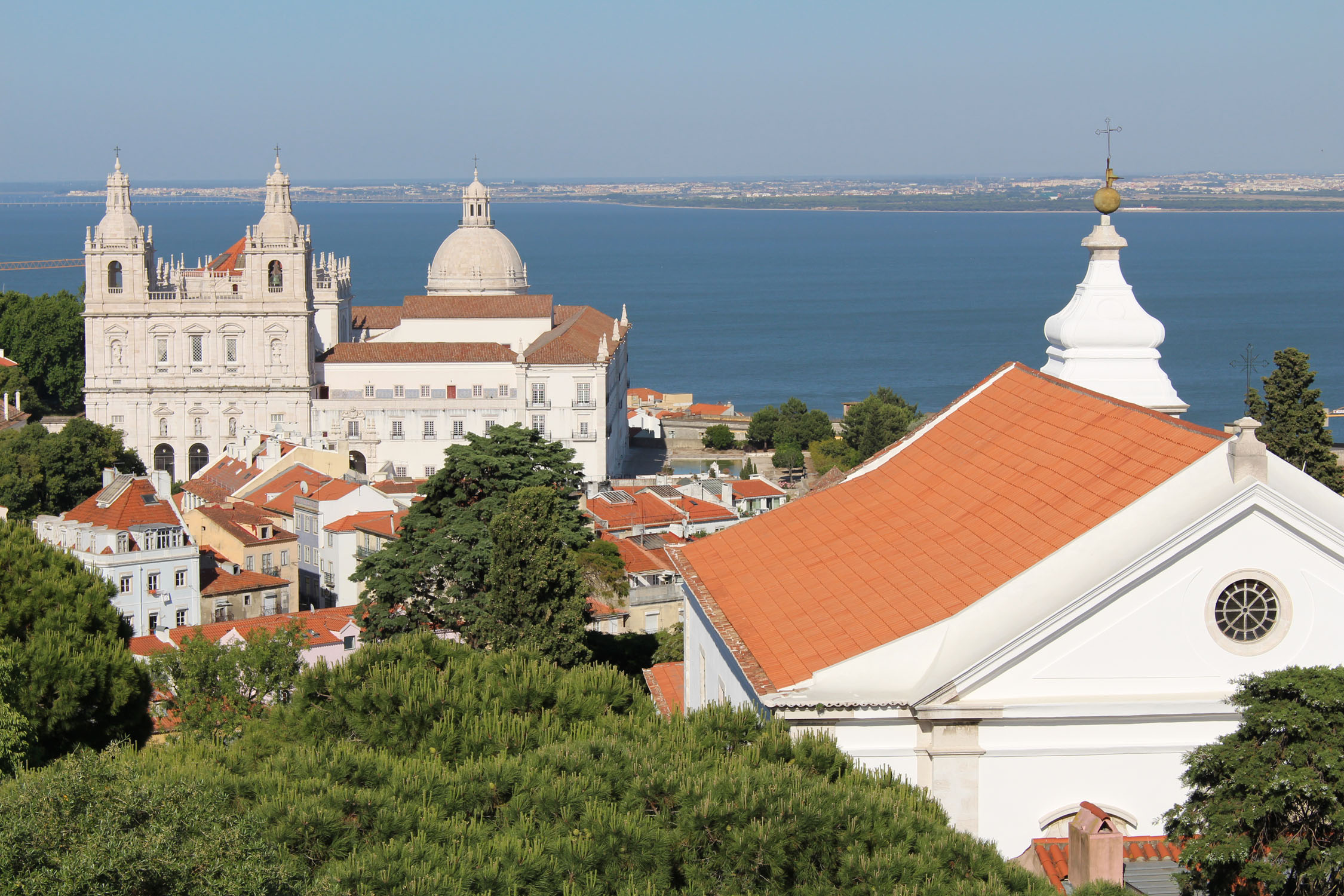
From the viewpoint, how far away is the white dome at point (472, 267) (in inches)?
2972

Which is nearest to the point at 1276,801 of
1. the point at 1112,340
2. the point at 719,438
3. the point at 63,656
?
the point at 1112,340

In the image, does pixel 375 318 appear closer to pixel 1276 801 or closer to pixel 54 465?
pixel 54 465

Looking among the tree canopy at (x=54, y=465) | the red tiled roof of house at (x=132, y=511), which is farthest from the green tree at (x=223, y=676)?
the tree canopy at (x=54, y=465)

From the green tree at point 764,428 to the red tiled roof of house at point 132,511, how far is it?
38.6 meters

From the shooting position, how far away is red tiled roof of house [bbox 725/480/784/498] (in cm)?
4934

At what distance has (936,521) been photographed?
13242mm

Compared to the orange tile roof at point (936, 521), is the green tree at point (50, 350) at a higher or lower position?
higher

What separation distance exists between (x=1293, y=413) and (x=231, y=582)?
22.5 m

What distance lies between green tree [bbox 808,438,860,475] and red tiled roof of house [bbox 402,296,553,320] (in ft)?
42.3

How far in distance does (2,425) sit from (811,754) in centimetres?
5805

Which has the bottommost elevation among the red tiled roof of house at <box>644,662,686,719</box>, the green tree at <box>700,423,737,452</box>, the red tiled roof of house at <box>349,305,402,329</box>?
the red tiled roof of house at <box>644,662,686,719</box>

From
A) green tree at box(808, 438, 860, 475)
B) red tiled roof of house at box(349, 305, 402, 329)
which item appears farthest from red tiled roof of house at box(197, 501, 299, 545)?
red tiled roof of house at box(349, 305, 402, 329)

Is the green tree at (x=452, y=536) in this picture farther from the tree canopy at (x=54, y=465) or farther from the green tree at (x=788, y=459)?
the green tree at (x=788, y=459)

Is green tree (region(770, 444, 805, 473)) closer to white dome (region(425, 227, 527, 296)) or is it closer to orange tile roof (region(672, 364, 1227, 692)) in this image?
white dome (region(425, 227, 527, 296))
